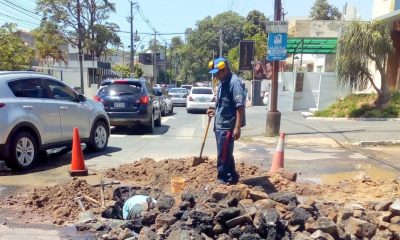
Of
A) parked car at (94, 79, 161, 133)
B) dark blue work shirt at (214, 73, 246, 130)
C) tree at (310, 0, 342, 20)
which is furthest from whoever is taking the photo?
tree at (310, 0, 342, 20)

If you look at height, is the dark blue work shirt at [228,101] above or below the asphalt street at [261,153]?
above

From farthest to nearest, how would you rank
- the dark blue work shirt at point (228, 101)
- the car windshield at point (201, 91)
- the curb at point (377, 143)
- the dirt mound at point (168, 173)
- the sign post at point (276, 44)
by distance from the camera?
1. the car windshield at point (201, 91)
2. the sign post at point (276, 44)
3. the curb at point (377, 143)
4. the dirt mound at point (168, 173)
5. the dark blue work shirt at point (228, 101)

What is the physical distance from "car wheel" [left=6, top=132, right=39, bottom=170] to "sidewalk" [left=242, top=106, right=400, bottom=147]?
6.25m

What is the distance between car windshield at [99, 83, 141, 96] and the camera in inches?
528

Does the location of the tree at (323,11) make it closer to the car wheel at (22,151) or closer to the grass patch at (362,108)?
the grass patch at (362,108)

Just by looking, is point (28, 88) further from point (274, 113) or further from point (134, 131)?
point (274, 113)

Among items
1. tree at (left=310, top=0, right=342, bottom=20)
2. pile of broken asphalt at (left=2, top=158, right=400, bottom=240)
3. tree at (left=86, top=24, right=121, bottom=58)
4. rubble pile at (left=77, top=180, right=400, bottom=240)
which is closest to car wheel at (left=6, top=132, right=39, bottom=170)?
pile of broken asphalt at (left=2, top=158, right=400, bottom=240)

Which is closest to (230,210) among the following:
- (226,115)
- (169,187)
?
(226,115)

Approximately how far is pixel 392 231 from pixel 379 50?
13997mm

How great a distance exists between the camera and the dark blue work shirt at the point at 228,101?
6.13 metres

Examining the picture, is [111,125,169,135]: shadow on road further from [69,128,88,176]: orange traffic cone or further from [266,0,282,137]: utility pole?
[69,128,88,176]: orange traffic cone

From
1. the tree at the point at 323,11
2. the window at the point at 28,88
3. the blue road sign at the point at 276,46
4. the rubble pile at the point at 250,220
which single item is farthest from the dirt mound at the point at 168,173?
the tree at the point at 323,11

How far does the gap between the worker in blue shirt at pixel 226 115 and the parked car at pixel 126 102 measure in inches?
288

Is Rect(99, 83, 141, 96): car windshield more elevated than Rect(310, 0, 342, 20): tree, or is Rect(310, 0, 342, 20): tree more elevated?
Rect(310, 0, 342, 20): tree
